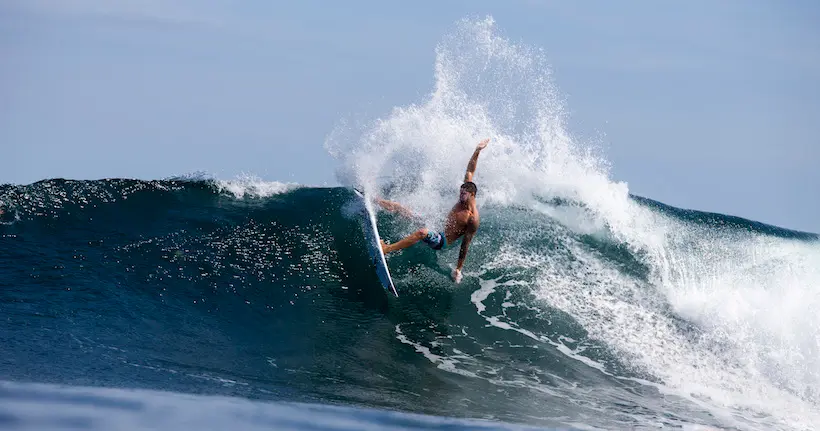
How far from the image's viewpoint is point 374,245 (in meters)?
8.05

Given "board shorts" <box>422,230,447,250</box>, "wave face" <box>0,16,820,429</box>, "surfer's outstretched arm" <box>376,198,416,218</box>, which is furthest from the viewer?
"surfer's outstretched arm" <box>376,198,416,218</box>

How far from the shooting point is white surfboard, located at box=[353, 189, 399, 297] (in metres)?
7.68

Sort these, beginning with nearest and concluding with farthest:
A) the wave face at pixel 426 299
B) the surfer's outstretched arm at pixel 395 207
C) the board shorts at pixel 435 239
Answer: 1. the wave face at pixel 426 299
2. the board shorts at pixel 435 239
3. the surfer's outstretched arm at pixel 395 207

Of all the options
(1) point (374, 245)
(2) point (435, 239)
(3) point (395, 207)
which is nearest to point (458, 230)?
(2) point (435, 239)

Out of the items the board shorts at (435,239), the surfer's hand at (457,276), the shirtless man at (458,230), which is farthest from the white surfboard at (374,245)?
the surfer's hand at (457,276)

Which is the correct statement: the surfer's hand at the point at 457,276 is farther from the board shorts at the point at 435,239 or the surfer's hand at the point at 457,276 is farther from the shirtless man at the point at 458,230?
the board shorts at the point at 435,239

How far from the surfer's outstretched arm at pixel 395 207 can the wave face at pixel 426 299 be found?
0.38 ft

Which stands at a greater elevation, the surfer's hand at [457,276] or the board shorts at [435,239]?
the board shorts at [435,239]

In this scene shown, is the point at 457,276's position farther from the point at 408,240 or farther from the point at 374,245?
the point at 374,245

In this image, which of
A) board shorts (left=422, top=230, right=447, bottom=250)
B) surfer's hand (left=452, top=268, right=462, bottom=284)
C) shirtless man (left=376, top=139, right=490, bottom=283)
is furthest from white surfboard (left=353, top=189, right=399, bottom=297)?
surfer's hand (left=452, top=268, right=462, bottom=284)

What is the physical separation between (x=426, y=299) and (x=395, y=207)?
1.72m

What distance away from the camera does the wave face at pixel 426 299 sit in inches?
234

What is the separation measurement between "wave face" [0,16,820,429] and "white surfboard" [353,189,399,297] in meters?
0.22

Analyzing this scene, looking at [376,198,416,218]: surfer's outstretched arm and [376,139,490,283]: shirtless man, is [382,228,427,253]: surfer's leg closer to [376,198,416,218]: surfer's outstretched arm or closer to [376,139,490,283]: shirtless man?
[376,139,490,283]: shirtless man
